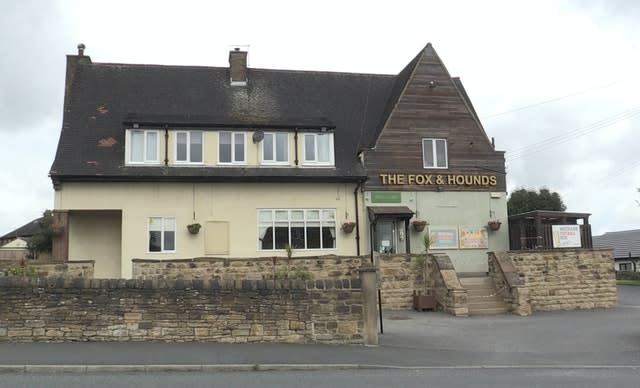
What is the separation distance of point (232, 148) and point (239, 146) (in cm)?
30

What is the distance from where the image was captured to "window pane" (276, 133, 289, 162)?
81.4ft

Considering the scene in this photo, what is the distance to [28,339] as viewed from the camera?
497 inches

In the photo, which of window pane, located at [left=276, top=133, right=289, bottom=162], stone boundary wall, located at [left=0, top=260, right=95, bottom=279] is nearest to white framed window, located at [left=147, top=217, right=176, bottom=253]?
stone boundary wall, located at [left=0, top=260, right=95, bottom=279]

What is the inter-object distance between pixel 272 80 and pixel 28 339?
18.1 meters

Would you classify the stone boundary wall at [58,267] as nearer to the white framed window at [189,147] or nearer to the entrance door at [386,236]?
the white framed window at [189,147]

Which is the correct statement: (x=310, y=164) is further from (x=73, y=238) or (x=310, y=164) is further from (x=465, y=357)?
(x=465, y=357)

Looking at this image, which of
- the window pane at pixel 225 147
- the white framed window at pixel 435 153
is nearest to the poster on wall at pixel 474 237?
the white framed window at pixel 435 153

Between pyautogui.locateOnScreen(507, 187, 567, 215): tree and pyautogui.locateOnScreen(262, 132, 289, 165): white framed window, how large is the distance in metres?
31.6

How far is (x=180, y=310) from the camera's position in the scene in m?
13.1

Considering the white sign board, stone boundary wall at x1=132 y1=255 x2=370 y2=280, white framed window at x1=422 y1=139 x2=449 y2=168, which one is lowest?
stone boundary wall at x1=132 y1=255 x2=370 y2=280

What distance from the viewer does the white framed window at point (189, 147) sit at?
23.9 metres

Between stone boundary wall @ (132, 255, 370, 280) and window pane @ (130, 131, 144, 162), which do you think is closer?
stone boundary wall @ (132, 255, 370, 280)

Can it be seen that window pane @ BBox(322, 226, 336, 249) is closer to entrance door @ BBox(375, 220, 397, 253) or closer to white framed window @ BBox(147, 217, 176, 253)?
entrance door @ BBox(375, 220, 397, 253)

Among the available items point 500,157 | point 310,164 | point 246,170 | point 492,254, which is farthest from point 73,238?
point 500,157
